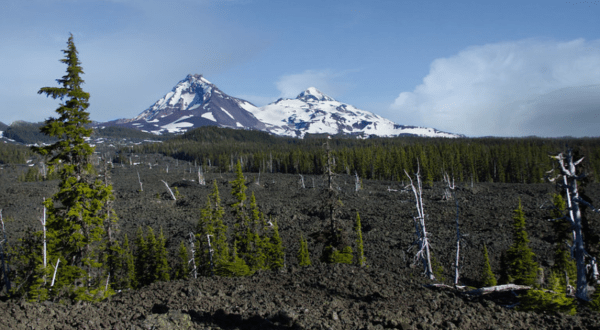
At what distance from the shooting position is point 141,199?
66.2 m

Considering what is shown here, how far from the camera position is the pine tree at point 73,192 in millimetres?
13133

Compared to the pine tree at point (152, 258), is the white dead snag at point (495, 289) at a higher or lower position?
higher

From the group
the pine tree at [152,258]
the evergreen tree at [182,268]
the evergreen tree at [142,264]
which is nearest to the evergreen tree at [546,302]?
the evergreen tree at [182,268]

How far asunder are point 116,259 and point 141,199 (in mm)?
47307

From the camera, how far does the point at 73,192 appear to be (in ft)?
44.0

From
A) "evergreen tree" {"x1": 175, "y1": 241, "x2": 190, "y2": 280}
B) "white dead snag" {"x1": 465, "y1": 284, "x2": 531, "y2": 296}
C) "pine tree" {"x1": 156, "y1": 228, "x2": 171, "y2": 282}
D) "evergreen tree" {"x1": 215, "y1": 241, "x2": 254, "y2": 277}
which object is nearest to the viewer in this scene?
"white dead snag" {"x1": 465, "y1": 284, "x2": 531, "y2": 296}

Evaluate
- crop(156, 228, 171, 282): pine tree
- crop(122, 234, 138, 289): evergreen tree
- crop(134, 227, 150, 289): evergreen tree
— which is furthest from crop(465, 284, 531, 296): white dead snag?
crop(122, 234, 138, 289): evergreen tree

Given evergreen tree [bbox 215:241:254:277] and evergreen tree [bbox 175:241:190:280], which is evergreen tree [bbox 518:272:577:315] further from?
evergreen tree [bbox 175:241:190:280]

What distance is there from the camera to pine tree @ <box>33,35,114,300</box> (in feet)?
43.1

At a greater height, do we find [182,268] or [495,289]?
[495,289]

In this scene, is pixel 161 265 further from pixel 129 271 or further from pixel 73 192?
pixel 73 192

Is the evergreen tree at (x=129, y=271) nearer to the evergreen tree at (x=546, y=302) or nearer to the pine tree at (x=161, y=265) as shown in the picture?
the pine tree at (x=161, y=265)

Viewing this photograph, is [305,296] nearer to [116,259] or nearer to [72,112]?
[72,112]

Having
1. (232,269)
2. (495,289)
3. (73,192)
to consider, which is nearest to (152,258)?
(232,269)
